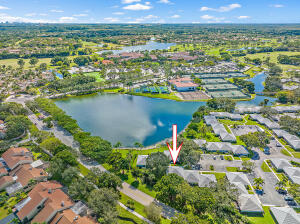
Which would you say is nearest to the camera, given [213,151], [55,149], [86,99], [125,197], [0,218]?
[0,218]

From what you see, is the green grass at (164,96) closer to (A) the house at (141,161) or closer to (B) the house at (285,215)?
(A) the house at (141,161)

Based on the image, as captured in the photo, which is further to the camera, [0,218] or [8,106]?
[8,106]

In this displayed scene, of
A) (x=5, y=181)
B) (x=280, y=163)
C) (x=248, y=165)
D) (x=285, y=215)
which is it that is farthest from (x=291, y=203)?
(x=5, y=181)

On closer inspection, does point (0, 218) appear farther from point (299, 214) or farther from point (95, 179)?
point (299, 214)

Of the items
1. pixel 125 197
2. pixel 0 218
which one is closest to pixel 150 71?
pixel 125 197

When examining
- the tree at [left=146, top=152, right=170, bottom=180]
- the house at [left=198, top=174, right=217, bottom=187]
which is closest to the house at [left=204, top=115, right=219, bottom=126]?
the house at [left=198, top=174, right=217, bottom=187]

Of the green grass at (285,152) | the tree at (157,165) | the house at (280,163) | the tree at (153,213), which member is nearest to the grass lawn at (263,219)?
the house at (280,163)
